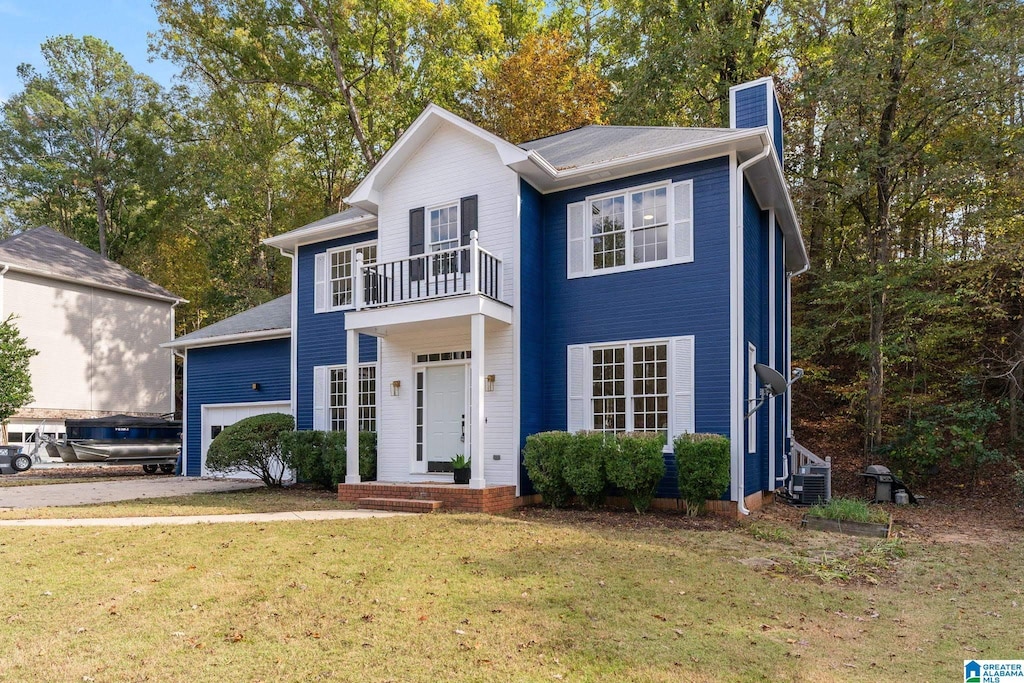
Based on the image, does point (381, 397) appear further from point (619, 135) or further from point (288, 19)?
point (288, 19)

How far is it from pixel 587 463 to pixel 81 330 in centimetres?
2243

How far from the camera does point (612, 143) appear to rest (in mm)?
13352

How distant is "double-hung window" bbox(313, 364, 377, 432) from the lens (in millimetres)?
15508

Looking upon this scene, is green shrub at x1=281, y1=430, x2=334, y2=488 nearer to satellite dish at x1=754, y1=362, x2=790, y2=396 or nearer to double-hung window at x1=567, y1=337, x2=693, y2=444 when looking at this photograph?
double-hung window at x1=567, y1=337, x2=693, y2=444

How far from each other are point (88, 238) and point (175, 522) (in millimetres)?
30371

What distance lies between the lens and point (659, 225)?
11.8 m

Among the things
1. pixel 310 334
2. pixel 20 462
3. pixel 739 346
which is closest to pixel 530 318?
pixel 739 346

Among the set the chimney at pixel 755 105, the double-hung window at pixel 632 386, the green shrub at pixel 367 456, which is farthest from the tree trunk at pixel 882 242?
the green shrub at pixel 367 456

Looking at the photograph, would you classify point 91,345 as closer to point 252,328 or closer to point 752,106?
point 252,328

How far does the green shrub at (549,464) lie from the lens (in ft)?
37.1

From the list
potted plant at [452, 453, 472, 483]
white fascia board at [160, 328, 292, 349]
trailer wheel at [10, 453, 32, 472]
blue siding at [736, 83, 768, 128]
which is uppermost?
blue siding at [736, 83, 768, 128]

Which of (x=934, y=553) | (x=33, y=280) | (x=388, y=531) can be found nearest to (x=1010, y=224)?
(x=934, y=553)

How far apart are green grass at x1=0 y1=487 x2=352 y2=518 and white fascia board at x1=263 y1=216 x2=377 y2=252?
5.68 meters

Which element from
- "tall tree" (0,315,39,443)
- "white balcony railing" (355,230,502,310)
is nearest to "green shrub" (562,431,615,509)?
"white balcony railing" (355,230,502,310)
